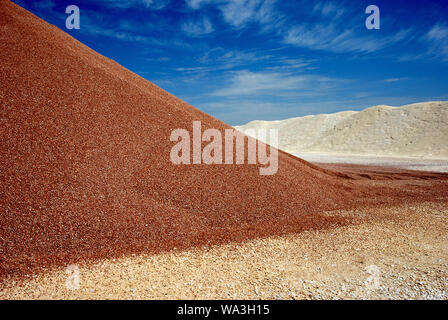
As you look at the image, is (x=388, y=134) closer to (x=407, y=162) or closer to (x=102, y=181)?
(x=407, y=162)

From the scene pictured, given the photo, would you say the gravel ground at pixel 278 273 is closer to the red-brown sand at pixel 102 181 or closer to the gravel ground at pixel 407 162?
the red-brown sand at pixel 102 181

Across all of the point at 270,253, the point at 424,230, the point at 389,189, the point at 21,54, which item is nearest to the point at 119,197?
the point at 270,253

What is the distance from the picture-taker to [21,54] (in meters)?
5.39

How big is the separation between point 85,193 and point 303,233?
329cm

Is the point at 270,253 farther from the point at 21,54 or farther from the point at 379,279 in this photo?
the point at 21,54

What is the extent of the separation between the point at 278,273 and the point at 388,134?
3096 cm

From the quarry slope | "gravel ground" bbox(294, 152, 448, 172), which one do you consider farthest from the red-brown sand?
"gravel ground" bbox(294, 152, 448, 172)

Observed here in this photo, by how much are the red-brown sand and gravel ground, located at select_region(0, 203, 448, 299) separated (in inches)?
11.6

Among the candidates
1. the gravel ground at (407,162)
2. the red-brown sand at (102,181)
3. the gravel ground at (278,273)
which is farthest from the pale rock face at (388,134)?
the gravel ground at (278,273)

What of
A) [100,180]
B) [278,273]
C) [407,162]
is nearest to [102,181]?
[100,180]

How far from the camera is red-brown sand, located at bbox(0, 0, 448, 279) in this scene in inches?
137

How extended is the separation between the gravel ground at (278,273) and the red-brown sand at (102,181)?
29cm

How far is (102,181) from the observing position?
412 centimetres
